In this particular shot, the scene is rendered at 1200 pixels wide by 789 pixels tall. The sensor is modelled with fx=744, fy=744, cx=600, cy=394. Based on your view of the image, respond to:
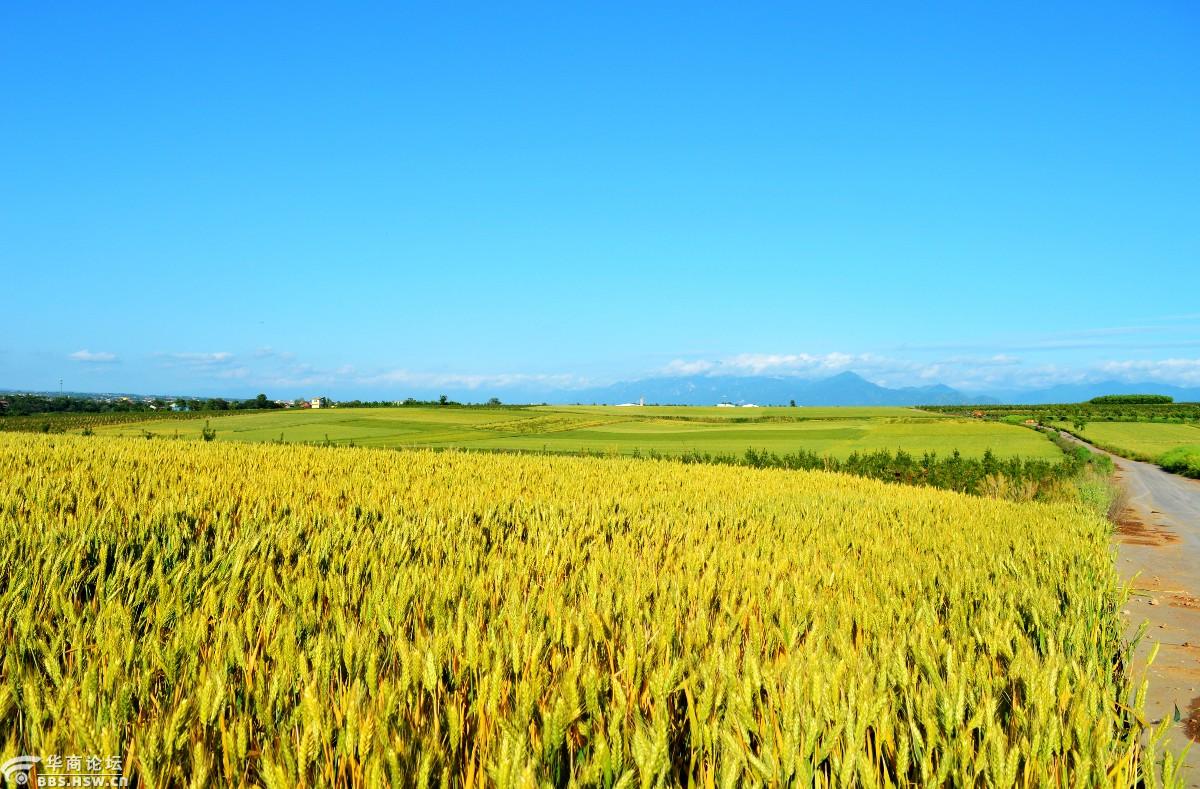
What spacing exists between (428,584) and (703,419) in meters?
68.0

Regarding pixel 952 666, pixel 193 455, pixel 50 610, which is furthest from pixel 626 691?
pixel 193 455

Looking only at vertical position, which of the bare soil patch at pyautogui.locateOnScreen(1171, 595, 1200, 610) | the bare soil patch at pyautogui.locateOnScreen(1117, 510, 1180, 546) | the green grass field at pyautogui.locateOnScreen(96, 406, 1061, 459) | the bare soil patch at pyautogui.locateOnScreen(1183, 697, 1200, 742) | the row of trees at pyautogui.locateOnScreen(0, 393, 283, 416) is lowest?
the bare soil patch at pyautogui.locateOnScreen(1117, 510, 1180, 546)

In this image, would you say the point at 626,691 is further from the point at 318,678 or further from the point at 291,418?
the point at 291,418

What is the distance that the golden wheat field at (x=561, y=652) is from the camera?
6.84 feet

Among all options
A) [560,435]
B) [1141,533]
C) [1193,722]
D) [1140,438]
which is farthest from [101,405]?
[1140,438]

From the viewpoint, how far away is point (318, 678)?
103 inches

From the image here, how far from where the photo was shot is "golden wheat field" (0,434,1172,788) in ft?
6.84

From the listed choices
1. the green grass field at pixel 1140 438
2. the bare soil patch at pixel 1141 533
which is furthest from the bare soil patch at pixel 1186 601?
the green grass field at pixel 1140 438

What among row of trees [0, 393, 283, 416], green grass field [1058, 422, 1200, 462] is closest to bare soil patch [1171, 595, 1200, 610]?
green grass field [1058, 422, 1200, 462]

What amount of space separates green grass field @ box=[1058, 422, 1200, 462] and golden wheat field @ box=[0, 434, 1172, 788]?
45.7 m

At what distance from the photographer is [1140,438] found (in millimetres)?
54344

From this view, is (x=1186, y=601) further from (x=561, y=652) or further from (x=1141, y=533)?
(x=561, y=652)

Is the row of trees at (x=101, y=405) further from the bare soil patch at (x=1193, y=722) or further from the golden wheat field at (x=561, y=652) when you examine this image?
the bare soil patch at (x=1193, y=722)

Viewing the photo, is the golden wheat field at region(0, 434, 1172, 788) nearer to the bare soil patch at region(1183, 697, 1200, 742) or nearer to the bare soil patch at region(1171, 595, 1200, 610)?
the bare soil patch at region(1183, 697, 1200, 742)
